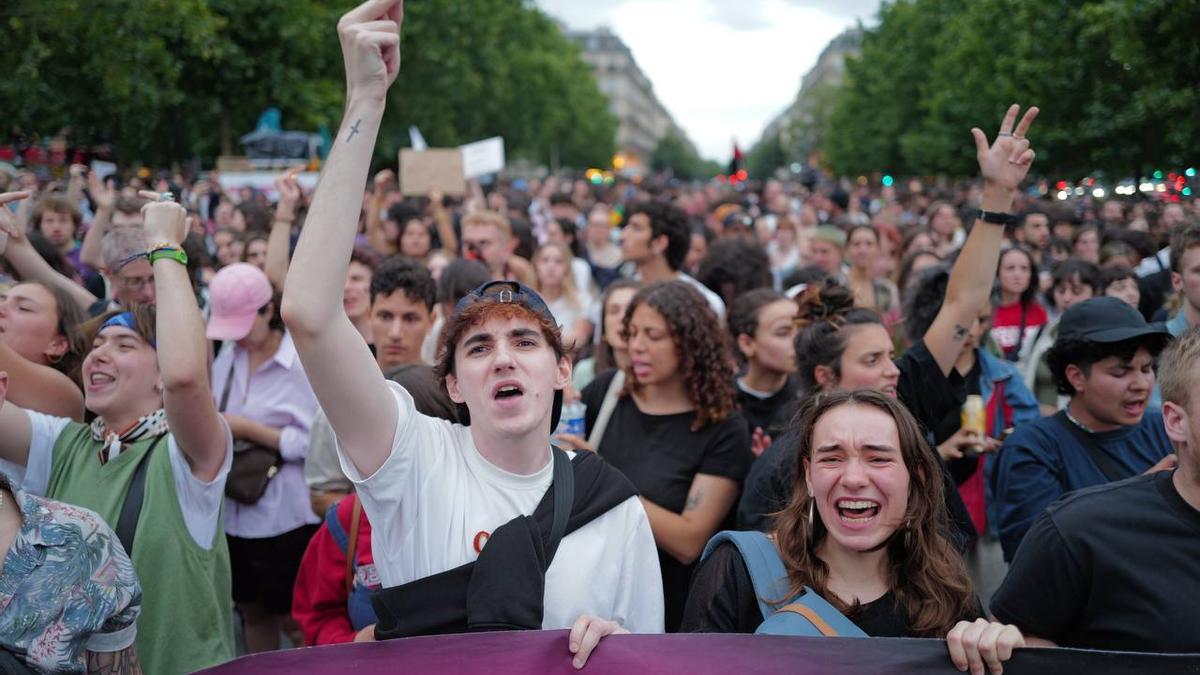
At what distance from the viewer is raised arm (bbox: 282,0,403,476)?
239cm

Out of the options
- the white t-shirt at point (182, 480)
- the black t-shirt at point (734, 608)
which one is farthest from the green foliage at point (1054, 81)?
the white t-shirt at point (182, 480)

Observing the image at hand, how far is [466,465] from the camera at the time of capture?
277cm

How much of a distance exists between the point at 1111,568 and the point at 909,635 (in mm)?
502

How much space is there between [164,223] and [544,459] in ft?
5.02

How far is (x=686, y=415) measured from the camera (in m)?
4.42

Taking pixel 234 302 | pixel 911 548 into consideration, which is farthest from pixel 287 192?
pixel 911 548

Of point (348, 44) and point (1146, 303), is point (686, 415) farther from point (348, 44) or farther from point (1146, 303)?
point (1146, 303)

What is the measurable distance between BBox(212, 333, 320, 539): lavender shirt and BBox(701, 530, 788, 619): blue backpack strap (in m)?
2.47

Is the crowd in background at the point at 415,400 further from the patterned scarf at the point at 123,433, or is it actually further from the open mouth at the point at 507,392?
the open mouth at the point at 507,392

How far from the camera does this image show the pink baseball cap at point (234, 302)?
4.94 metres

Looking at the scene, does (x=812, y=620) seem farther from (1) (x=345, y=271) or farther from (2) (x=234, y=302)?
(2) (x=234, y=302)

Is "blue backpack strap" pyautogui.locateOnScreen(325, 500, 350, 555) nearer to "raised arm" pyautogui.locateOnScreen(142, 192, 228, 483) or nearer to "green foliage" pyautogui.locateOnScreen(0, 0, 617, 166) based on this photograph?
"raised arm" pyautogui.locateOnScreen(142, 192, 228, 483)

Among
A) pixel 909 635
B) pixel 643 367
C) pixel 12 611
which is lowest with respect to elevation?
pixel 909 635

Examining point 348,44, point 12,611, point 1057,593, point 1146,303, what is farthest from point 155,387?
point 1146,303
